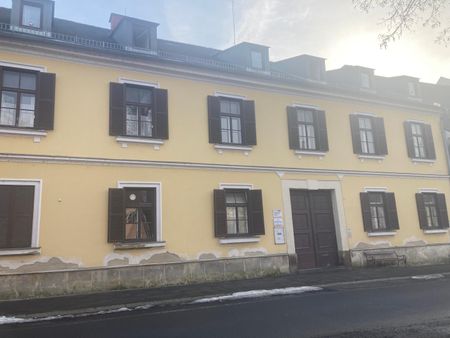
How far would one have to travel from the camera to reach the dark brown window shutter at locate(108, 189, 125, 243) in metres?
12.0

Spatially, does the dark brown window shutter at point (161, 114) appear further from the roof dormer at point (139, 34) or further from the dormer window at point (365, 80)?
the dormer window at point (365, 80)

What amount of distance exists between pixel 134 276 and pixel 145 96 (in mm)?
5536

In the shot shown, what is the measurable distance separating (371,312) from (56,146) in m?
8.96

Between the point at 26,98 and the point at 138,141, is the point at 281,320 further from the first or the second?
the point at 26,98

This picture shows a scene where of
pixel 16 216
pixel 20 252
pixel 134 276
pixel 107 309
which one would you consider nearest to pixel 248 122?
pixel 134 276

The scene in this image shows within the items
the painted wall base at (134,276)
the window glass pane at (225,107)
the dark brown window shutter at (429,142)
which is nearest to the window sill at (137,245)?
the painted wall base at (134,276)

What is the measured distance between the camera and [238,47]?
16547mm

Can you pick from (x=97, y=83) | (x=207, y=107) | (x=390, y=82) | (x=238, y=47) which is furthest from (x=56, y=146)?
(x=390, y=82)

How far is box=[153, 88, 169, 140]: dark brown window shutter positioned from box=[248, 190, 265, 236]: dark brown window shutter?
3547mm

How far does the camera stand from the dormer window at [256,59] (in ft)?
54.1

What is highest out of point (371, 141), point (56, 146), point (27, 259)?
point (371, 141)

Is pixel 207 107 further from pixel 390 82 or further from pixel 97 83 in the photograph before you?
pixel 390 82

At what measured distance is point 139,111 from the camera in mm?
13391

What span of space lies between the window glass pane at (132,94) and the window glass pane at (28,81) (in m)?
2.62
